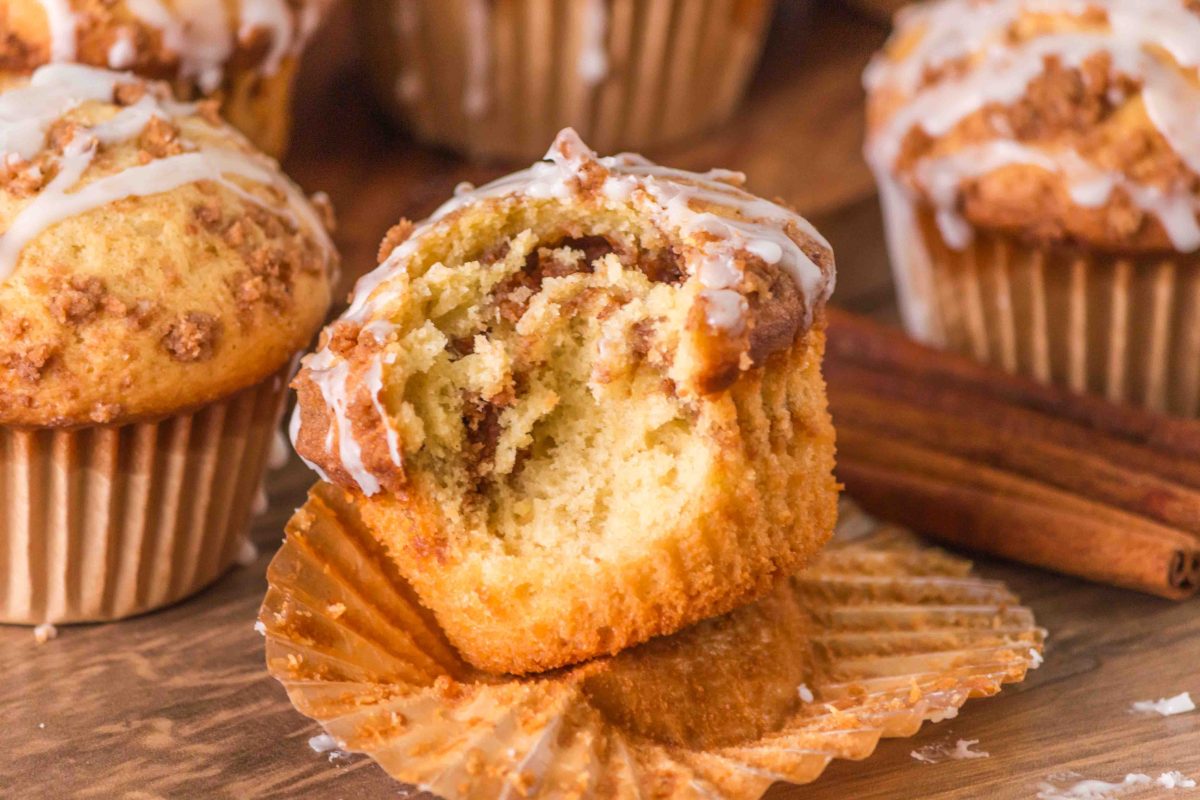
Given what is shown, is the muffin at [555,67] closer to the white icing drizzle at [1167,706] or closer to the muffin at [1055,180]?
the muffin at [1055,180]

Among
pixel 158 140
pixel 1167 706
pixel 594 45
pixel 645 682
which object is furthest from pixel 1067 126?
pixel 158 140

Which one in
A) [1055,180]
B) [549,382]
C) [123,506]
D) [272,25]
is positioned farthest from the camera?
[272,25]

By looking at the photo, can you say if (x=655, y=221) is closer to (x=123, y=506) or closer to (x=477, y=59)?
(x=123, y=506)

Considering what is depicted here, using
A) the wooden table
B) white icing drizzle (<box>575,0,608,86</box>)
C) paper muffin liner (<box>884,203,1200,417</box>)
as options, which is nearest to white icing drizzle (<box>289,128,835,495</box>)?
the wooden table

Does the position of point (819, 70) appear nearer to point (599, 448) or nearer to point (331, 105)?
point (331, 105)

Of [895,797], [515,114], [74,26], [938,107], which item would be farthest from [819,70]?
[895,797]

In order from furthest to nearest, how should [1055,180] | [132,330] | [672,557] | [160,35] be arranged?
[1055,180], [160,35], [132,330], [672,557]

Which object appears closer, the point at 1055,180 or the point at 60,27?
the point at 60,27
